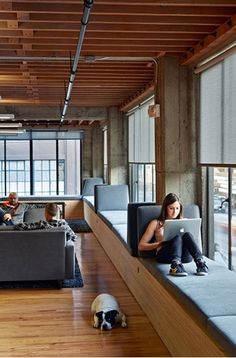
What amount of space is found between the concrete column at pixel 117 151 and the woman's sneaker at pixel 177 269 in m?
7.89

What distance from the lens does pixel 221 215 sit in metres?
6.18

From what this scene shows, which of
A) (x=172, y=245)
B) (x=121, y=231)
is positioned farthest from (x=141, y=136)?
(x=172, y=245)

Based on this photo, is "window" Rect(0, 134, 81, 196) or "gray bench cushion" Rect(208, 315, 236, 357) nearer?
"gray bench cushion" Rect(208, 315, 236, 357)

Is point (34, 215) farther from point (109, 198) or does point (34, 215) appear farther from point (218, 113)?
point (218, 113)

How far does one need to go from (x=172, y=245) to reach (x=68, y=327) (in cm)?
129

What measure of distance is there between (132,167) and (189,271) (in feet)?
24.6

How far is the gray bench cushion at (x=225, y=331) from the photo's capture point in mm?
2936

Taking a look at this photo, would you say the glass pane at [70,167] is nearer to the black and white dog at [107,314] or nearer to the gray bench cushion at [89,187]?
the gray bench cushion at [89,187]

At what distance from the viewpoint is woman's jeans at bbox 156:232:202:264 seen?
190 inches

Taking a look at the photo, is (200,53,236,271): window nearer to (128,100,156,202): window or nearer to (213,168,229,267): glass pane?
(213,168,229,267): glass pane

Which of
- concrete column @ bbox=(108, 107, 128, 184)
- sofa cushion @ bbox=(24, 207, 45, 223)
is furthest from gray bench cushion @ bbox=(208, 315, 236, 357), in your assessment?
concrete column @ bbox=(108, 107, 128, 184)

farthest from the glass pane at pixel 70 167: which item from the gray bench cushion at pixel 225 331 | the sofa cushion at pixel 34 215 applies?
the gray bench cushion at pixel 225 331

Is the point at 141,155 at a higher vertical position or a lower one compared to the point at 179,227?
higher

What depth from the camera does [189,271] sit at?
15.5 ft
